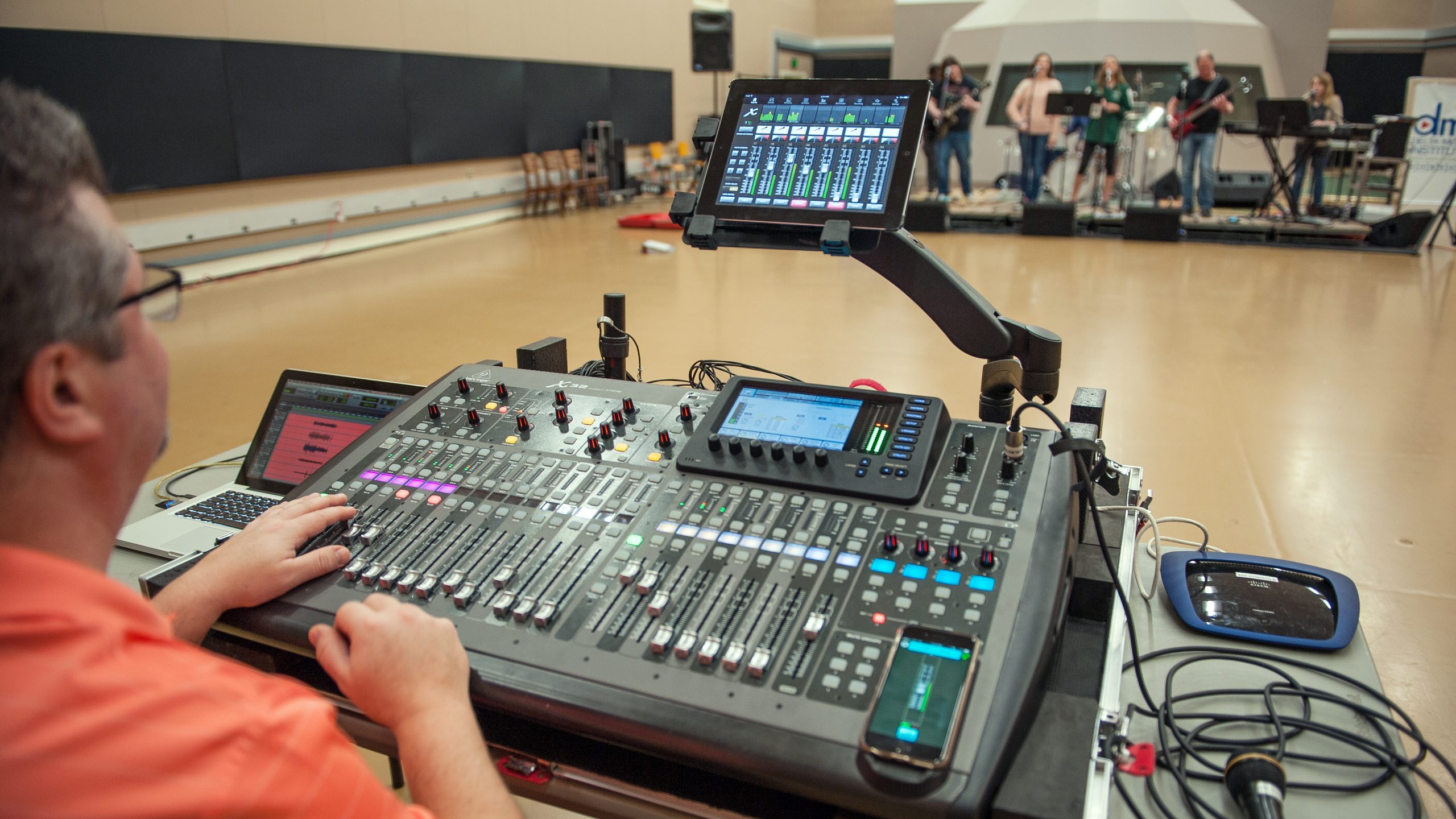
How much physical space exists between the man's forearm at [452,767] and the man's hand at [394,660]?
0.5 inches

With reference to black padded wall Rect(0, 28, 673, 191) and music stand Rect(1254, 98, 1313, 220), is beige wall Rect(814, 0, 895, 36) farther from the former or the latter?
music stand Rect(1254, 98, 1313, 220)

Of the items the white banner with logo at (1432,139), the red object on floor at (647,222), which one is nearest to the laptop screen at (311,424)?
the red object on floor at (647,222)

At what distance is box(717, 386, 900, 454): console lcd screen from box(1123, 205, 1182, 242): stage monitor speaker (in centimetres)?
784

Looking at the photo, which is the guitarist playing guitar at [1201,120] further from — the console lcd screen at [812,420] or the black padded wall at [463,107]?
the console lcd screen at [812,420]

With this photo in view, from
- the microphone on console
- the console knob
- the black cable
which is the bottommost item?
the black cable

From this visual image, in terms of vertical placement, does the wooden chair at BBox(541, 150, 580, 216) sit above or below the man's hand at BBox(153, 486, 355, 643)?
below

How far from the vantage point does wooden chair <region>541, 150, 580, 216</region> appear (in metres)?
9.68

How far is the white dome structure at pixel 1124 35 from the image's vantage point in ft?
36.7

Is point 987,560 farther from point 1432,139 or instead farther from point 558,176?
point 1432,139

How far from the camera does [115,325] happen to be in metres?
0.57

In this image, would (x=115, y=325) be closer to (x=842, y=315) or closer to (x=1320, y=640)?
(x=1320, y=640)

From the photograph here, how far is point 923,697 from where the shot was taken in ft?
2.44

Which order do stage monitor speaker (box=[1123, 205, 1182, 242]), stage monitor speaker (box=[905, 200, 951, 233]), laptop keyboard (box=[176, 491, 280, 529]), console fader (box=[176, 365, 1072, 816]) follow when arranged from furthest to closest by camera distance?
stage monitor speaker (box=[905, 200, 951, 233]) → stage monitor speaker (box=[1123, 205, 1182, 242]) → laptop keyboard (box=[176, 491, 280, 529]) → console fader (box=[176, 365, 1072, 816])

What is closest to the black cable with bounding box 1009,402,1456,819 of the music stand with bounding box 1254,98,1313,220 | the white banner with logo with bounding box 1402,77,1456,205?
the music stand with bounding box 1254,98,1313,220
